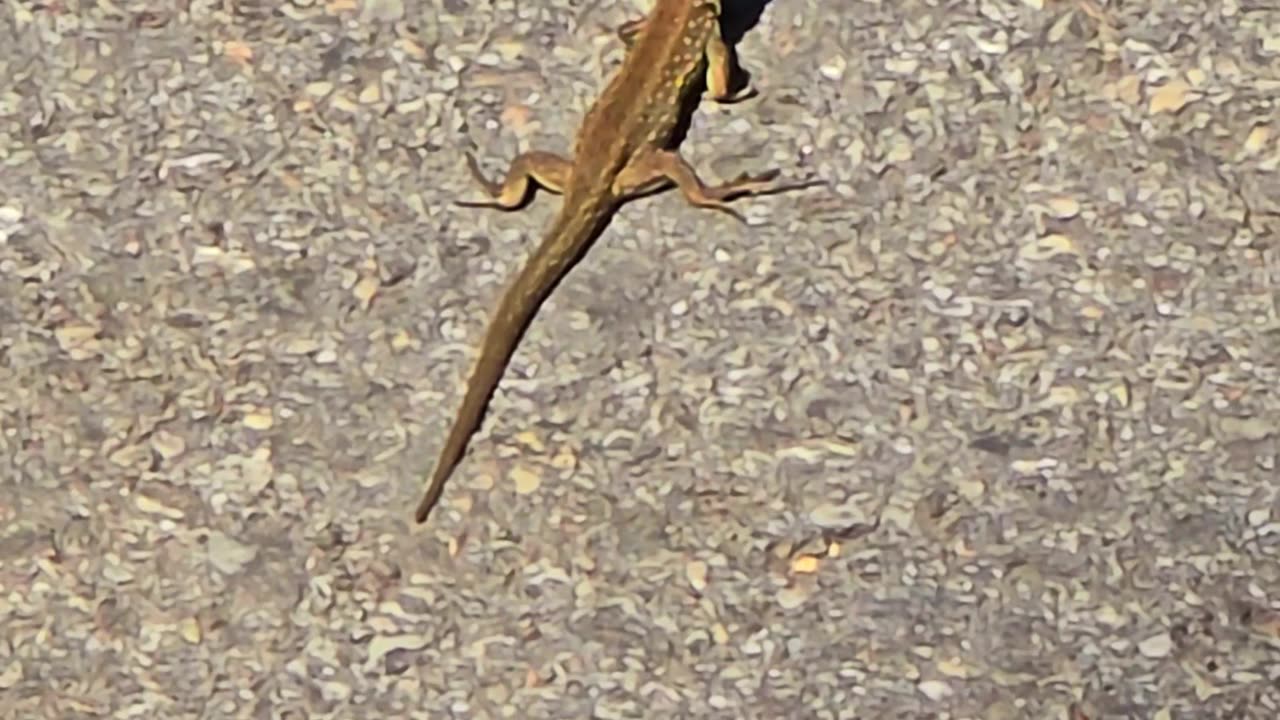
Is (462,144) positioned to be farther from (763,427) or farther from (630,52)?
(763,427)

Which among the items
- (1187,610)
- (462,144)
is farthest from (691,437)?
(1187,610)

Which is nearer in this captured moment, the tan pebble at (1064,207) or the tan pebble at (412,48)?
the tan pebble at (1064,207)

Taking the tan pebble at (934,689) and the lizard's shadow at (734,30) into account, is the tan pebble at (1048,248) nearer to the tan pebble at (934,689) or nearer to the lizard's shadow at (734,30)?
the lizard's shadow at (734,30)

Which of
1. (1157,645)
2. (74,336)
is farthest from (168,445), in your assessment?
(1157,645)

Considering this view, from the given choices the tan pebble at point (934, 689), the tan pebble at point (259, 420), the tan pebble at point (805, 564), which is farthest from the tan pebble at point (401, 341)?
the tan pebble at point (934, 689)

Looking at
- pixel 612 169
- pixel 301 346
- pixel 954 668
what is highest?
pixel 612 169

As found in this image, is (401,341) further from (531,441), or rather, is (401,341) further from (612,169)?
(612,169)
